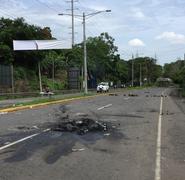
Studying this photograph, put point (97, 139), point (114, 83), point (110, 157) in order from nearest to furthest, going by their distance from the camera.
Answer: point (110, 157)
point (97, 139)
point (114, 83)

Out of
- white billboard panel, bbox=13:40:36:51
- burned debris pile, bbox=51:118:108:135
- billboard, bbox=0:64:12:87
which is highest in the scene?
white billboard panel, bbox=13:40:36:51

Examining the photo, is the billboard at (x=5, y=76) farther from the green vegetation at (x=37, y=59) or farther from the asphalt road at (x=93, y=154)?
the asphalt road at (x=93, y=154)

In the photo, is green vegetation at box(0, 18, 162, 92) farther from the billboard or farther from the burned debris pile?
the burned debris pile

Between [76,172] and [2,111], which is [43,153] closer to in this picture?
[76,172]

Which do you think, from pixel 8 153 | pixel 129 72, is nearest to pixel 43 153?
pixel 8 153

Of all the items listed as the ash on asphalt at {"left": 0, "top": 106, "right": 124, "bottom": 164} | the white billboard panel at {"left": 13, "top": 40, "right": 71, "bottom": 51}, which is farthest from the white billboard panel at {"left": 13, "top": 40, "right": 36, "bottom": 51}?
the ash on asphalt at {"left": 0, "top": 106, "right": 124, "bottom": 164}

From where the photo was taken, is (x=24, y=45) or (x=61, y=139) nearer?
(x=61, y=139)

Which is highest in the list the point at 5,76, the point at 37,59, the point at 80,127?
the point at 37,59

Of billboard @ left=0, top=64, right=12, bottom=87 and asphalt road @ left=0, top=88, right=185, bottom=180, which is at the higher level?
billboard @ left=0, top=64, right=12, bottom=87

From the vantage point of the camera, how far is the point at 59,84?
8400cm

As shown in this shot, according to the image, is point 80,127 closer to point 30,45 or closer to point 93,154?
point 93,154

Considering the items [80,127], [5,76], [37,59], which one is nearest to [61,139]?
[80,127]

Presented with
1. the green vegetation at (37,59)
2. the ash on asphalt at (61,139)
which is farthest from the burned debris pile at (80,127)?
the green vegetation at (37,59)

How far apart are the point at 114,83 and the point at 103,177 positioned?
5222 inches
